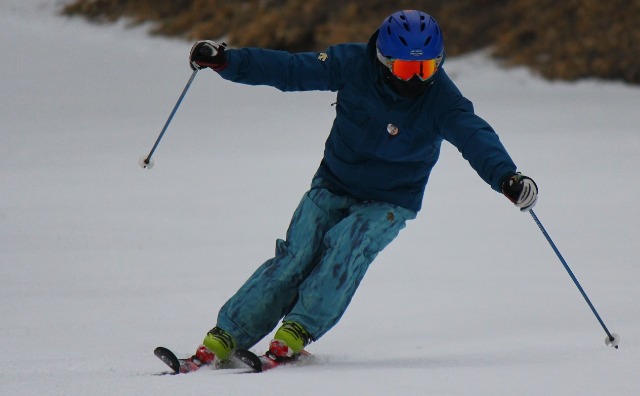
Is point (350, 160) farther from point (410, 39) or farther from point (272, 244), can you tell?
point (272, 244)

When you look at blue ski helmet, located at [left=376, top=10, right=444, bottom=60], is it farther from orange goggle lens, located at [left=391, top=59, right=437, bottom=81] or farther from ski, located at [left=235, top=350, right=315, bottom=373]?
ski, located at [left=235, top=350, right=315, bottom=373]

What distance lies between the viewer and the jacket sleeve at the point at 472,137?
12.1 feet

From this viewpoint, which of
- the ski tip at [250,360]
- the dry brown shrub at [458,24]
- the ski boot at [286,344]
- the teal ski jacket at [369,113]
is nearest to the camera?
the ski tip at [250,360]

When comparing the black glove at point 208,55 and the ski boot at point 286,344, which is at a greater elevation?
the black glove at point 208,55

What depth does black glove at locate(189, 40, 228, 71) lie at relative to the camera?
3.97m

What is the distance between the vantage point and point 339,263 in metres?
3.87

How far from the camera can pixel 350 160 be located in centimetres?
411

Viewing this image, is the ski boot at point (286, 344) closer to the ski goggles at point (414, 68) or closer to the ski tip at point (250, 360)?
the ski tip at point (250, 360)

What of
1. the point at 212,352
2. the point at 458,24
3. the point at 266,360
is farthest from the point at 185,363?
the point at 458,24

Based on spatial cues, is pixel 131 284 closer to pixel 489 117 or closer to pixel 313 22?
pixel 489 117

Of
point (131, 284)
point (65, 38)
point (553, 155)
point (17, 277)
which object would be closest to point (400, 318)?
point (131, 284)

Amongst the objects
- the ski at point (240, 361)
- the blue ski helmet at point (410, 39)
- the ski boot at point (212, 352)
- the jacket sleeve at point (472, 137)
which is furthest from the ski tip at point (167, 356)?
the blue ski helmet at point (410, 39)

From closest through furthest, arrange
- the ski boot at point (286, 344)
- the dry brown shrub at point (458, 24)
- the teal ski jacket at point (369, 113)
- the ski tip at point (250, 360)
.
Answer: the ski tip at point (250, 360) → the ski boot at point (286, 344) → the teal ski jacket at point (369, 113) → the dry brown shrub at point (458, 24)

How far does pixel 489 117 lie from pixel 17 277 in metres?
5.96
